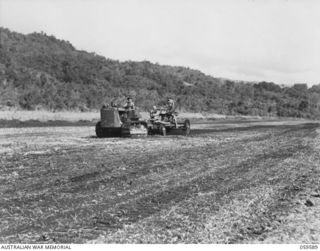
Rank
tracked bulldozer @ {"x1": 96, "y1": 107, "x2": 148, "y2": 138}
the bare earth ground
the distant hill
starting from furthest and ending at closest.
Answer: the distant hill
tracked bulldozer @ {"x1": 96, "y1": 107, "x2": 148, "y2": 138}
the bare earth ground

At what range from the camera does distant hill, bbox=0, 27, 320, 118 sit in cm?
5647

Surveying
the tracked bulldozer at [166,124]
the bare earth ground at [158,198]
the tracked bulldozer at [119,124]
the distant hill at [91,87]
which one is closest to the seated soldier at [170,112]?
the tracked bulldozer at [166,124]

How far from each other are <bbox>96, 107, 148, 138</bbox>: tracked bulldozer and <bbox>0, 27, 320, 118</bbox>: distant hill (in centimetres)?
2486

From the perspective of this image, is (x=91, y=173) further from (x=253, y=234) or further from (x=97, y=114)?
(x=97, y=114)

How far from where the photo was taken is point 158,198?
9.20m

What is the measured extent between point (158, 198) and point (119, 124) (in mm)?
15350

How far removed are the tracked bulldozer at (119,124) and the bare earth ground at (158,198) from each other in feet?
24.7

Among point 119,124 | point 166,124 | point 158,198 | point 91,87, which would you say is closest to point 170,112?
point 166,124

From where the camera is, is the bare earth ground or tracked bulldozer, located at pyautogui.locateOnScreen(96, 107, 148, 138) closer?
the bare earth ground

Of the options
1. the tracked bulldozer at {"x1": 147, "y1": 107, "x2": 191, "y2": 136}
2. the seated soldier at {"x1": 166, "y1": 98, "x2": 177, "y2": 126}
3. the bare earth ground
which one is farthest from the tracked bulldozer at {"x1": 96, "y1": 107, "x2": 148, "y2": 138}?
the bare earth ground

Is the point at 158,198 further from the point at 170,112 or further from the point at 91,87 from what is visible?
the point at 91,87

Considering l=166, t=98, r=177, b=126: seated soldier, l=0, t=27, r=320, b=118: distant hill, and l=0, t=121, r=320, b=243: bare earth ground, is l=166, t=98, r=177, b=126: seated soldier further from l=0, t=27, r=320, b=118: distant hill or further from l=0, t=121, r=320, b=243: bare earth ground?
l=0, t=27, r=320, b=118: distant hill

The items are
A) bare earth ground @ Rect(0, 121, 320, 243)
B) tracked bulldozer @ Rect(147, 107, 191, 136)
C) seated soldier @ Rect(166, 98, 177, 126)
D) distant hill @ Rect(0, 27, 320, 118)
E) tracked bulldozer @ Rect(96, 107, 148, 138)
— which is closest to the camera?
bare earth ground @ Rect(0, 121, 320, 243)

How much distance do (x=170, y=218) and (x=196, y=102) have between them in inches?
2949
